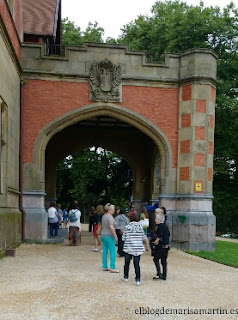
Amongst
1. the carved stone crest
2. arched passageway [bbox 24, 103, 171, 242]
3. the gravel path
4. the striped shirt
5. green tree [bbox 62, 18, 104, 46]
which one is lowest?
the gravel path

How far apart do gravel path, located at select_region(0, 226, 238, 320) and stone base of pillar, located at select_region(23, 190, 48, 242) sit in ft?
10.6

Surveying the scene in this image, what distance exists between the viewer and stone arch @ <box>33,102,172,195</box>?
14695 millimetres

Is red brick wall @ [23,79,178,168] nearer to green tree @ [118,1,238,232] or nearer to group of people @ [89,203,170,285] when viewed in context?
group of people @ [89,203,170,285]

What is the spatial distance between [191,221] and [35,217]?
5445mm

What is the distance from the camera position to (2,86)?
1119 cm

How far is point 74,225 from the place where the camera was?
45.9 ft

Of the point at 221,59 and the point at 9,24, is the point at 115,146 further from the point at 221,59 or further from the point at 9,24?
the point at 9,24

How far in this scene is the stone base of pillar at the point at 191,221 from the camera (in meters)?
14.3

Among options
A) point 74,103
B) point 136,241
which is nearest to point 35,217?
point 74,103

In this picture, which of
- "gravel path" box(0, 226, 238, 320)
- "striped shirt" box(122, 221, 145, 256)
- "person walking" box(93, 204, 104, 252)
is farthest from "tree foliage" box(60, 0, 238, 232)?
"striped shirt" box(122, 221, 145, 256)

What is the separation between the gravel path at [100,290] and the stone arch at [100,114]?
15.6ft

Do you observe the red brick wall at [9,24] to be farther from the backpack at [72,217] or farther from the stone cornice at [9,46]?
the backpack at [72,217]

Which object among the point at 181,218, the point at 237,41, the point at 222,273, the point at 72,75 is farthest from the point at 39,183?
the point at 237,41

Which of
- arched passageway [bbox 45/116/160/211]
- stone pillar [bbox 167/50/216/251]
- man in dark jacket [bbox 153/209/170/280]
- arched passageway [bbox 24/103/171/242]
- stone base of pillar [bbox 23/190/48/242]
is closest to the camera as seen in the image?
man in dark jacket [bbox 153/209/170/280]
